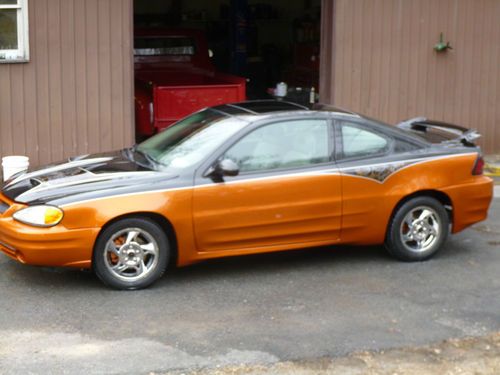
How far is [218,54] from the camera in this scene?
77.1 ft

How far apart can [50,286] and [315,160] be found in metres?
2.60

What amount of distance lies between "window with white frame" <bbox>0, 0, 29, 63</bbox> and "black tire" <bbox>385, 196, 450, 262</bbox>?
5.99 meters

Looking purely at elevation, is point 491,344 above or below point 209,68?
below

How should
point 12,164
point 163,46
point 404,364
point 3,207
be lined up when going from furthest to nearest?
point 163,46, point 12,164, point 3,207, point 404,364

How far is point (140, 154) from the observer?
8.76 meters

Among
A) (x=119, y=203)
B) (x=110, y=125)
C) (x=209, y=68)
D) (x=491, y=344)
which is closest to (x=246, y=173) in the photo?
(x=119, y=203)

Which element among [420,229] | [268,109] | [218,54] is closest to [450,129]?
[420,229]

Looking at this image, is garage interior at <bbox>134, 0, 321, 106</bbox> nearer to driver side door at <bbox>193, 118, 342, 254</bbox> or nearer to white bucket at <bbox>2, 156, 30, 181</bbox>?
white bucket at <bbox>2, 156, 30, 181</bbox>

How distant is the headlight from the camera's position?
751 centimetres

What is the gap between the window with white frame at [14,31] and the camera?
39.9ft

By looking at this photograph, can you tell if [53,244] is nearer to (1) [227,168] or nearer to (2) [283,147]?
(1) [227,168]

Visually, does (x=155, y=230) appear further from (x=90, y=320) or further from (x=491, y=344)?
(x=491, y=344)

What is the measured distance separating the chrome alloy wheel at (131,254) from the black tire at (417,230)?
233 cm

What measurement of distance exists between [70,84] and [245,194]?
5.28 metres
